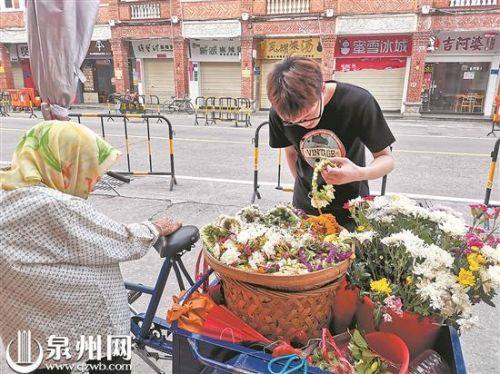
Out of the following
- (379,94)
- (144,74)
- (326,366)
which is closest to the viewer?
(326,366)

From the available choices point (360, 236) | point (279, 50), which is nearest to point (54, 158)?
point (360, 236)

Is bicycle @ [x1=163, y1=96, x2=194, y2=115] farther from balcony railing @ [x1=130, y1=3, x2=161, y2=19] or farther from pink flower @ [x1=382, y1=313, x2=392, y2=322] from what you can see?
pink flower @ [x1=382, y1=313, x2=392, y2=322]

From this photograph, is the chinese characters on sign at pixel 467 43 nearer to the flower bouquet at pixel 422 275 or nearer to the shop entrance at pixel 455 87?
the shop entrance at pixel 455 87

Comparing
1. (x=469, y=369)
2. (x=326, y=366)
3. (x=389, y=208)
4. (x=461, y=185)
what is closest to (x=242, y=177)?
(x=461, y=185)

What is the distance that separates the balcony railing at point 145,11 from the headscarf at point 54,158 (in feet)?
65.6

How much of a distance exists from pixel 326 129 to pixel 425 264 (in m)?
0.98

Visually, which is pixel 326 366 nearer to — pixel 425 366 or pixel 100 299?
pixel 425 366

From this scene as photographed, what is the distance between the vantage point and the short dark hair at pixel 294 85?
5.47 ft

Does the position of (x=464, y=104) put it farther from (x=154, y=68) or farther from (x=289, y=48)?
(x=154, y=68)

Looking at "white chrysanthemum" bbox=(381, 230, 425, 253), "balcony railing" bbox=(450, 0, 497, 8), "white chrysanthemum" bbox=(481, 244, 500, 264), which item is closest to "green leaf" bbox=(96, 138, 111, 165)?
"white chrysanthemum" bbox=(381, 230, 425, 253)

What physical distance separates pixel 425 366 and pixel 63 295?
1.36m

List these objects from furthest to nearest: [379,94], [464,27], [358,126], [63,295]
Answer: [379,94] < [464,27] < [358,126] < [63,295]

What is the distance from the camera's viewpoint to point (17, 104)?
1919cm

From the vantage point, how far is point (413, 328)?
52.2 inches
